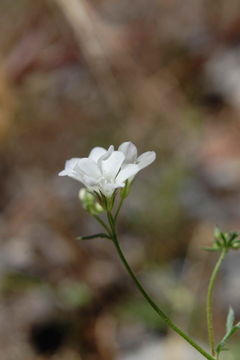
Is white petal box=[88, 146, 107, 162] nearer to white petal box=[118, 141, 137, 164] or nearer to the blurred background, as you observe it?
white petal box=[118, 141, 137, 164]

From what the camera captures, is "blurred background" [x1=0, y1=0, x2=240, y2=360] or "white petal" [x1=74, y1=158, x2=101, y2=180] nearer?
"white petal" [x1=74, y1=158, x2=101, y2=180]

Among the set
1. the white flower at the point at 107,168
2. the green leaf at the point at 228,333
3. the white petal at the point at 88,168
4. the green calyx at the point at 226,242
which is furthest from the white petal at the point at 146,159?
the green leaf at the point at 228,333

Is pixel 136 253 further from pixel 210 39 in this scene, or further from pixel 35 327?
pixel 210 39

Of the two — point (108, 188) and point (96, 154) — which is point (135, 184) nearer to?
point (96, 154)

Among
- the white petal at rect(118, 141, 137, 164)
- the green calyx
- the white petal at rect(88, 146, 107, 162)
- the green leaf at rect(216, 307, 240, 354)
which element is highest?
the white petal at rect(88, 146, 107, 162)

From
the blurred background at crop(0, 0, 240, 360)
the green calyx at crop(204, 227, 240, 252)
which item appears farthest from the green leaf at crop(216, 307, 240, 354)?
the blurred background at crop(0, 0, 240, 360)

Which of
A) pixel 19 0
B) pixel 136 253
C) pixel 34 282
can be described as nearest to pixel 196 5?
pixel 19 0
